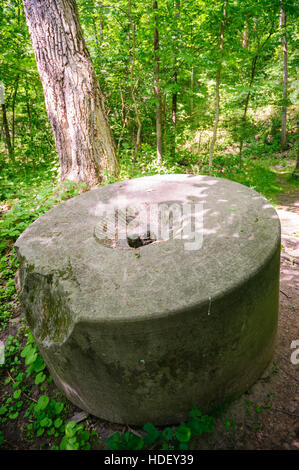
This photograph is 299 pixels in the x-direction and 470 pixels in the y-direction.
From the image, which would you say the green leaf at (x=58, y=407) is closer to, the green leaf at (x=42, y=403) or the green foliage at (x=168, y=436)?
the green leaf at (x=42, y=403)

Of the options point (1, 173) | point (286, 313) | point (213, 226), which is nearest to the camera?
point (213, 226)

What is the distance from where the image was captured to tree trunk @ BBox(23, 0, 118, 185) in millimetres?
4078

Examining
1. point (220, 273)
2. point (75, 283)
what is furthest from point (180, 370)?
point (75, 283)

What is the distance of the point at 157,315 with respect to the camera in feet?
4.66

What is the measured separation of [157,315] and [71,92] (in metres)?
4.31

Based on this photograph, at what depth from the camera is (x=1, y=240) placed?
3.87m

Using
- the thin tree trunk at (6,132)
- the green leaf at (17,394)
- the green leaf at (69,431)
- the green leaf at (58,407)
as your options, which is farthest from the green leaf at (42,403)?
the thin tree trunk at (6,132)

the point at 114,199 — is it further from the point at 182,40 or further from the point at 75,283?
the point at 182,40

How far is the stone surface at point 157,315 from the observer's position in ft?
4.87

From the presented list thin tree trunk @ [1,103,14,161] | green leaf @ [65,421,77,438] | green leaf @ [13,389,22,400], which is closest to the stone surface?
green leaf @ [65,421,77,438]

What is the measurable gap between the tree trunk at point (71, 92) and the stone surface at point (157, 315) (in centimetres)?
278

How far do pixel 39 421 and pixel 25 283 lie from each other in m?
1.09

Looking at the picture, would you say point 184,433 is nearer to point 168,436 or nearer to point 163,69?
point 168,436

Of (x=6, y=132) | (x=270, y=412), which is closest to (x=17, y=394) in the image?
(x=270, y=412)
